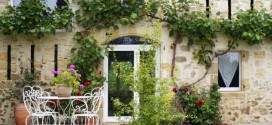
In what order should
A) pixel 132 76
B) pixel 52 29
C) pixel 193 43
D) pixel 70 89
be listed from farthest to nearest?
pixel 193 43 → pixel 52 29 → pixel 70 89 → pixel 132 76

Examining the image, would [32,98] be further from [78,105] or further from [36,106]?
[78,105]

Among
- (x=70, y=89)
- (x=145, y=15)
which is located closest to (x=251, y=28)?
(x=145, y=15)

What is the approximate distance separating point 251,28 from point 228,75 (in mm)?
1294

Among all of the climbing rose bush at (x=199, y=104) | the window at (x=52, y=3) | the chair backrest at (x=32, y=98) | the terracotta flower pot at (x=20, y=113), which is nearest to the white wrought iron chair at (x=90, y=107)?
the chair backrest at (x=32, y=98)

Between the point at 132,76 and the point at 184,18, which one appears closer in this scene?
the point at 132,76

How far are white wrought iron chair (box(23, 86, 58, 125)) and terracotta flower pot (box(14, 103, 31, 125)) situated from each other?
115 millimetres

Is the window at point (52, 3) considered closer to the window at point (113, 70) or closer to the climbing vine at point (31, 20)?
the climbing vine at point (31, 20)

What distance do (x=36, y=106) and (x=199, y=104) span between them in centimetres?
363

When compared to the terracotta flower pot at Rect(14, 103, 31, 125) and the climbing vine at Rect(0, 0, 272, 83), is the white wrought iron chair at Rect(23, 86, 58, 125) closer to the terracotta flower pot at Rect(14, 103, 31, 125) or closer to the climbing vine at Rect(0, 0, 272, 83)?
the terracotta flower pot at Rect(14, 103, 31, 125)

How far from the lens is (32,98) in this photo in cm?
991

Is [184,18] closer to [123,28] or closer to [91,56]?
[123,28]

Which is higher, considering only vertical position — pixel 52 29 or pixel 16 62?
pixel 52 29

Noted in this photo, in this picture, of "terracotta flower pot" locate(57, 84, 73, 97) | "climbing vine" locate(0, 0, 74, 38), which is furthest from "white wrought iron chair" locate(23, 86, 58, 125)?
"climbing vine" locate(0, 0, 74, 38)

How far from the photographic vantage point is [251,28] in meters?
10.9
